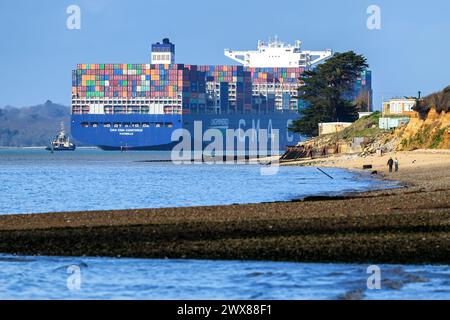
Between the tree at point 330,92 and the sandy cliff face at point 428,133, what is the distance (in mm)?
38944

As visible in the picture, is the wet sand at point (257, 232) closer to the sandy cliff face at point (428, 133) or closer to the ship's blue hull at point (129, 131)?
the sandy cliff face at point (428, 133)

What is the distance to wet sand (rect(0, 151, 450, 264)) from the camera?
758 inches

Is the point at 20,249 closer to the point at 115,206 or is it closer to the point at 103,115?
the point at 115,206

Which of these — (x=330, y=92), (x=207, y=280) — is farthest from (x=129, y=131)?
(x=207, y=280)

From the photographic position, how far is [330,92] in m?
118

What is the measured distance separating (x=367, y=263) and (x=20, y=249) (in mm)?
6298

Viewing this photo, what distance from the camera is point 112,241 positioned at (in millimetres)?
21078

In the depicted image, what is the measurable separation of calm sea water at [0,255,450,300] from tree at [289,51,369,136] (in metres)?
95.8

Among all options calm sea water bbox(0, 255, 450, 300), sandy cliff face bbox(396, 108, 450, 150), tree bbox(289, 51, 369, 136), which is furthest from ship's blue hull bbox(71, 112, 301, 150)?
calm sea water bbox(0, 255, 450, 300)

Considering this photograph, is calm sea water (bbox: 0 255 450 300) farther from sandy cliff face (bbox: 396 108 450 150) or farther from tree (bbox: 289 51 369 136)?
tree (bbox: 289 51 369 136)

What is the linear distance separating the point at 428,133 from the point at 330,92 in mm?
46022

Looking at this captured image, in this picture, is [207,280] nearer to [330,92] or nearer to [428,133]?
[428,133]

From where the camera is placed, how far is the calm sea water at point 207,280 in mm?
16062

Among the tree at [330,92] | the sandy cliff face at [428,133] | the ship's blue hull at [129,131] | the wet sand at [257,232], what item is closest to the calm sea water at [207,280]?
the wet sand at [257,232]
